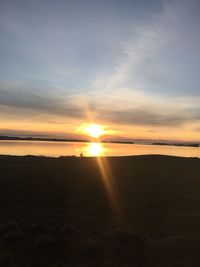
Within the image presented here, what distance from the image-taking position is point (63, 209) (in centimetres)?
1439

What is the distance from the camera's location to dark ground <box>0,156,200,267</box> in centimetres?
797

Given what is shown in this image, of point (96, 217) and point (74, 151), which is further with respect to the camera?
point (74, 151)

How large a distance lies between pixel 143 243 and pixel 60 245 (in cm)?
226

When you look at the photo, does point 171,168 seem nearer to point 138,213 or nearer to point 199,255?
point 138,213

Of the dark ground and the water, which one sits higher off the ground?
the water

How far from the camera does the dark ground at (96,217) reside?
7.97 m

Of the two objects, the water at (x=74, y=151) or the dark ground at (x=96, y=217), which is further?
the water at (x=74, y=151)

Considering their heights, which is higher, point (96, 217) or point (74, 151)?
point (74, 151)

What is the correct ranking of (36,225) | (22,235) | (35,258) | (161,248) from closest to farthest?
(35,258) → (161,248) → (22,235) → (36,225)

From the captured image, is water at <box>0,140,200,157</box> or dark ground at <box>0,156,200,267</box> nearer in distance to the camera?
dark ground at <box>0,156,200,267</box>

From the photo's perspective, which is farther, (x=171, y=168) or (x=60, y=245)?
(x=171, y=168)

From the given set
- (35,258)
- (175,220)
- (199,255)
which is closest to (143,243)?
(199,255)

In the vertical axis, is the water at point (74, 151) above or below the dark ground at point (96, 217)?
above

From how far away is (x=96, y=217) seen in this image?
42.7 ft
